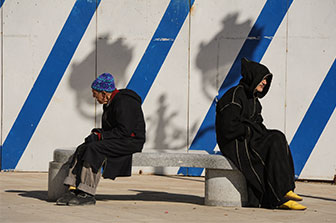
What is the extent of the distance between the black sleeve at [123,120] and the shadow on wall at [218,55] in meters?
3.49

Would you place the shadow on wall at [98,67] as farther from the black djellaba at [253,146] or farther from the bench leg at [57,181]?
the black djellaba at [253,146]

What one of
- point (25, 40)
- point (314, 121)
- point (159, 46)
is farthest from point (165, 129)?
point (25, 40)

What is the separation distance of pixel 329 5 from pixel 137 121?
433 cm

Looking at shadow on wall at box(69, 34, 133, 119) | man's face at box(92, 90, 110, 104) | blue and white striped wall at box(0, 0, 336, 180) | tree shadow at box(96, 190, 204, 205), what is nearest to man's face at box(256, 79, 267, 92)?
tree shadow at box(96, 190, 204, 205)

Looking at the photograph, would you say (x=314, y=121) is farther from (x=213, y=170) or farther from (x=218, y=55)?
(x=213, y=170)

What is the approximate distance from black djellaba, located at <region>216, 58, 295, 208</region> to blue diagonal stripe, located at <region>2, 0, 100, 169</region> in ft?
13.2

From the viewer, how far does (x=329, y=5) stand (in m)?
10.9

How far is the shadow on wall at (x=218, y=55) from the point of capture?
11156mm

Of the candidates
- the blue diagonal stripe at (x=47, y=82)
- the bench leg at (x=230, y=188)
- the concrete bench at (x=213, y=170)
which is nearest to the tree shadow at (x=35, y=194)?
the concrete bench at (x=213, y=170)

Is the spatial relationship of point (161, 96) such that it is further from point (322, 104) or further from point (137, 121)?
point (137, 121)

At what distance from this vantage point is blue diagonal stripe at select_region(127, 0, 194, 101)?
11.2 metres

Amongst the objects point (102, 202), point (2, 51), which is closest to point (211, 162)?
point (102, 202)

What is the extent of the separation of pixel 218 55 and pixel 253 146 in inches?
144

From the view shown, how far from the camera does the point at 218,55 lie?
11180mm
